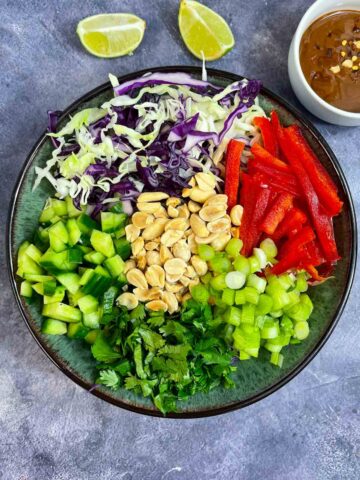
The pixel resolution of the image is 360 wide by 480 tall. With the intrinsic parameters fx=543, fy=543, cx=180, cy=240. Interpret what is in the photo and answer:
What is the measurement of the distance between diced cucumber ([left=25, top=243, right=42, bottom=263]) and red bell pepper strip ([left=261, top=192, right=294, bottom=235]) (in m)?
0.95

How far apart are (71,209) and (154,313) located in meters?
0.58

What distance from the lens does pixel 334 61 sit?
238cm

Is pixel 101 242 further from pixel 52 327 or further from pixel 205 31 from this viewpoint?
pixel 205 31

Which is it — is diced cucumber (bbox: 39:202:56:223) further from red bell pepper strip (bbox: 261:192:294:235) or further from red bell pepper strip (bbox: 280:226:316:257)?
red bell pepper strip (bbox: 280:226:316:257)

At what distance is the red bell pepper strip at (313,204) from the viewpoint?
226 cm

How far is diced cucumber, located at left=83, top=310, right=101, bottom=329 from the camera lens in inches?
89.0

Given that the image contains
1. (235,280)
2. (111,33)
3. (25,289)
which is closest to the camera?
(235,280)

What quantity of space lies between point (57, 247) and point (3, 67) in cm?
103

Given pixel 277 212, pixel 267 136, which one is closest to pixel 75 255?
pixel 277 212

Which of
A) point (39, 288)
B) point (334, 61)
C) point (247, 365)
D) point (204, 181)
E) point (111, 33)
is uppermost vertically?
point (334, 61)

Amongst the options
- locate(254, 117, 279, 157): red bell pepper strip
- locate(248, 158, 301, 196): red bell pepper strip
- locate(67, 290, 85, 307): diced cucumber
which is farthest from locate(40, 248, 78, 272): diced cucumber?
locate(254, 117, 279, 157): red bell pepper strip

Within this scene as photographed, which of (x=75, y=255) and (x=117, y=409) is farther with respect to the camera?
(x=117, y=409)

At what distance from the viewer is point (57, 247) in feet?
7.27

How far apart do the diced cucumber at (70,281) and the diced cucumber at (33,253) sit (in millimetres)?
148
